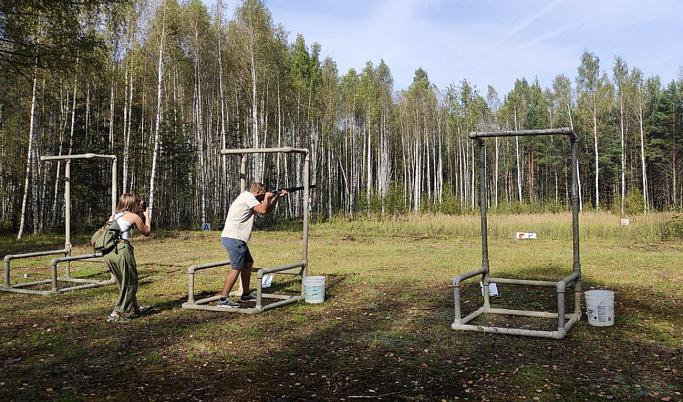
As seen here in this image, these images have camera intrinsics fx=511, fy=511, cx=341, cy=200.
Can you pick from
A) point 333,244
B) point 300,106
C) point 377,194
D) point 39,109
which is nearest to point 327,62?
point 300,106

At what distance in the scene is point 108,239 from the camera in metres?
6.46

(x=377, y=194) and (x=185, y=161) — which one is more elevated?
(x=185, y=161)

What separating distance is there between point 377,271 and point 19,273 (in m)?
7.75

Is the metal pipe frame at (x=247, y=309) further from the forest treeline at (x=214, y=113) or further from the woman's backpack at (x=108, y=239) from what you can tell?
the forest treeline at (x=214, y=113)

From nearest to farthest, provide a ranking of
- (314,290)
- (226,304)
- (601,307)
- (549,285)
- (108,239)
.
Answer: (601,307) → (108,239) → (549,285) → (226,304) → (314,290)

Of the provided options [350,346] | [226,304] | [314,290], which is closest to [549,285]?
[350,346]

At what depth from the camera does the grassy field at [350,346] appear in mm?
4086

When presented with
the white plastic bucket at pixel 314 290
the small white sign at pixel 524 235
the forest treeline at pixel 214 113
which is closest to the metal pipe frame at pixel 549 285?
the white plastic bucket at pixel 314 290

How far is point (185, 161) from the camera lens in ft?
96.3

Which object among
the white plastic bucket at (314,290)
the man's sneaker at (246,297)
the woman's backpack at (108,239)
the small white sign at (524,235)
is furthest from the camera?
the small white sign at (524,235)

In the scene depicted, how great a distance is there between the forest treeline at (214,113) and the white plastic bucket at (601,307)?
14.0m

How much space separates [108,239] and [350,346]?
3.40m

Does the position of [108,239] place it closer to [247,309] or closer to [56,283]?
[247,309]

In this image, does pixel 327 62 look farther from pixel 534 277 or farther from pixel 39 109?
pixel 534 277
